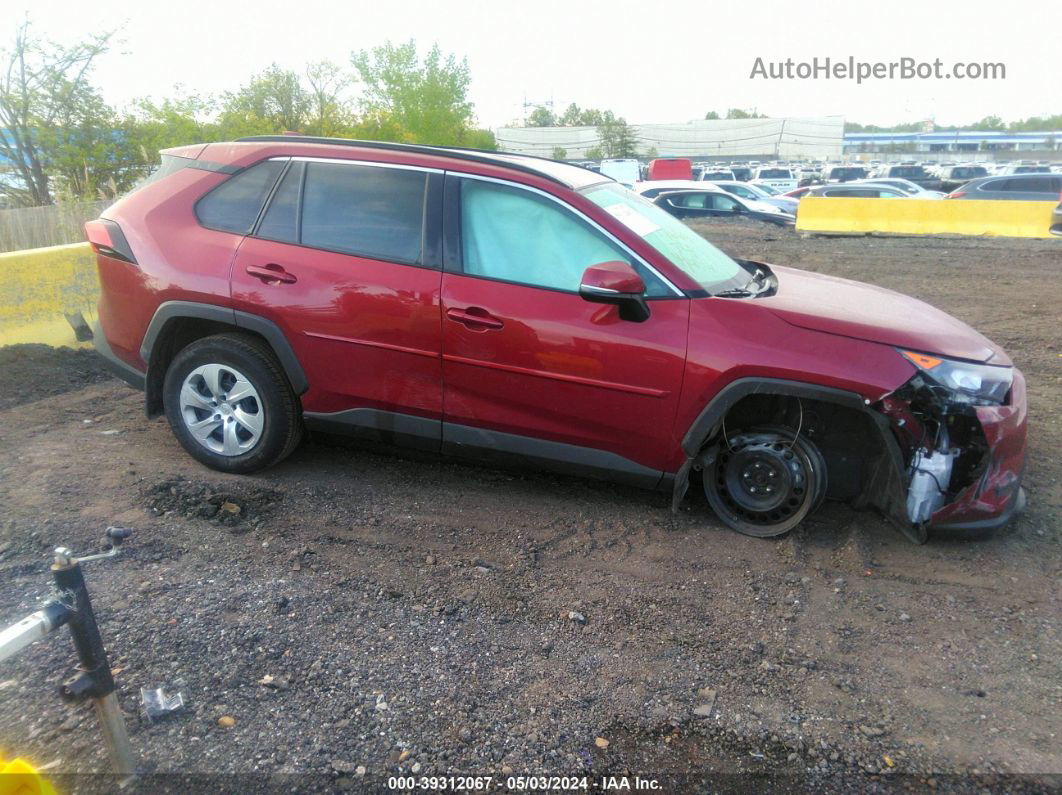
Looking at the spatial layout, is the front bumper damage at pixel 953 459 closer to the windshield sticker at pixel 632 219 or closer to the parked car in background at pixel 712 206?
the windshield sticker at pixel 632 219

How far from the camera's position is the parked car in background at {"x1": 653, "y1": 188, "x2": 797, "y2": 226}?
65.2 feet

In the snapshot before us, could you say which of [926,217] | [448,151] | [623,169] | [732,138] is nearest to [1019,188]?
[926,217]

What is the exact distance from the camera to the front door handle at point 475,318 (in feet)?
12.7

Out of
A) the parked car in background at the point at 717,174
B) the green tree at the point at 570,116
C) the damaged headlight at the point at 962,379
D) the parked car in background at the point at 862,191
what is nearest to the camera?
the damaged headlight at the point at 962,379

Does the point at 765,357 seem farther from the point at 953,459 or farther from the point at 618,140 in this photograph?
the point at 618,140

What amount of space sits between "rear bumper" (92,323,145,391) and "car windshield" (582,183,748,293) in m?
2.72

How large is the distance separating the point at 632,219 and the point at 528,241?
0.59 meters

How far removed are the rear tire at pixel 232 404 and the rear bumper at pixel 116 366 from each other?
241 millimetres

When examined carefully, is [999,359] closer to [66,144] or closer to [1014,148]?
[66,144]

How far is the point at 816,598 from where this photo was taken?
3451 millimetres

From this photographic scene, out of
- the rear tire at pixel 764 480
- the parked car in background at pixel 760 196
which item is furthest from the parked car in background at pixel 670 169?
the rear tire at pixel 764 480

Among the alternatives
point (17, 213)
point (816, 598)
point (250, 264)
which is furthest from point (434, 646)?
point (17, 213)

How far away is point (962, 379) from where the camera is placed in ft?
11.6

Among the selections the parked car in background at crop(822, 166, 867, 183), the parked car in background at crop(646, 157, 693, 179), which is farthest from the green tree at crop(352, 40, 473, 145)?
the parked car in background at crop(822, 166, 867, 183)
